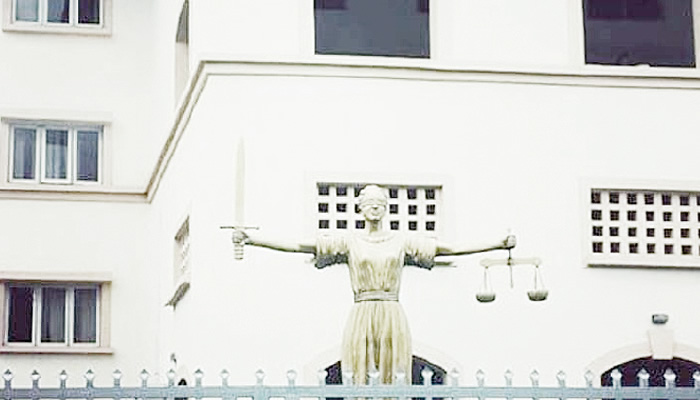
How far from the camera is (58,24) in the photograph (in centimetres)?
2581

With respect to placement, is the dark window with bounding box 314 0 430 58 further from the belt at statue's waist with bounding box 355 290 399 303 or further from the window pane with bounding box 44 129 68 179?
the belt at statue's waist with bounding box 355 290 399 303

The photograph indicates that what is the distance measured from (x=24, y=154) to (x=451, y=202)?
27.1ft

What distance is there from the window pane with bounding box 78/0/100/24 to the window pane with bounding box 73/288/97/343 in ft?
12.8

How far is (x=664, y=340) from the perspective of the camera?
19562 mm

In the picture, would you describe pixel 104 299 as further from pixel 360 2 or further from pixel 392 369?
pixel 392 369

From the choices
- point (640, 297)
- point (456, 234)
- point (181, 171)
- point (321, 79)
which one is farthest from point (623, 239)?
point (181, 171)

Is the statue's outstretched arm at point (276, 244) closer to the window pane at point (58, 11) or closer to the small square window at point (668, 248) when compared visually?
the small square window at point (668, 248)

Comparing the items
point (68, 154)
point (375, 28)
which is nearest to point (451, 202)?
point (375, 28)

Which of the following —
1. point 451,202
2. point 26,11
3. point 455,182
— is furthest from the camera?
point 26,11

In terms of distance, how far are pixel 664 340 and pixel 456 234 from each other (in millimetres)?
2504

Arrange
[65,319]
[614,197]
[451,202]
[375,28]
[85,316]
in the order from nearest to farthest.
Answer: [451,202], [614,197], [375,28], [65,319], [85,316]

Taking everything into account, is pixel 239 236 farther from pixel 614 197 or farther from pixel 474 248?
pixel 614 197

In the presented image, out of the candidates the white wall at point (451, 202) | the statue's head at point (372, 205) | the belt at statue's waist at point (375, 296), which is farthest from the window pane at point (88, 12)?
the belt at statue's waist at point (375, 296)

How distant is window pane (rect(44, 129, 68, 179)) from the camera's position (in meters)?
25.4
